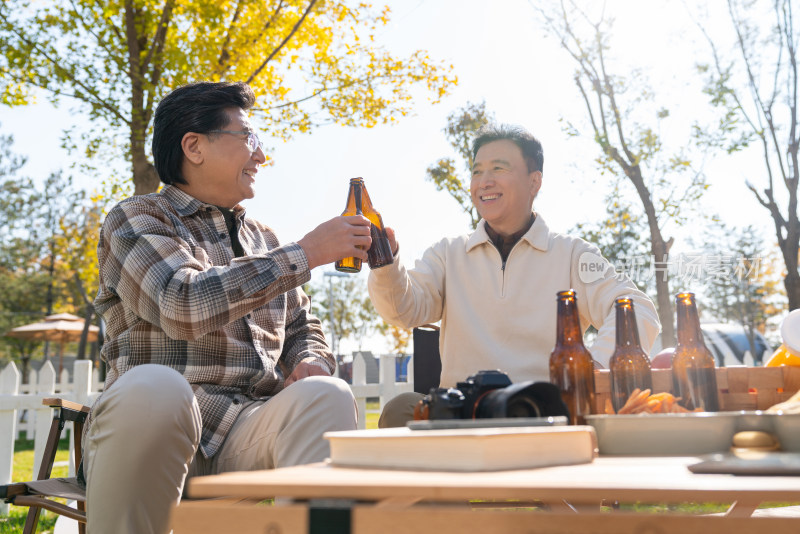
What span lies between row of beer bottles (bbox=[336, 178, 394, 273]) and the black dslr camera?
48.6 inches

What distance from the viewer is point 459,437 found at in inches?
33.4

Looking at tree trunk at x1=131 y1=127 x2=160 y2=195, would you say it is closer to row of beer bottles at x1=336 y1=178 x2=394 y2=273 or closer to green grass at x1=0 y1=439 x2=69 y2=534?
green grass at x1=0 y1=439 x2=69 y2=534

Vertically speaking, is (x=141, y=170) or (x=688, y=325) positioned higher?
(x=141, y=170)

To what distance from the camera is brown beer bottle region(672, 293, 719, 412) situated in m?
1.67

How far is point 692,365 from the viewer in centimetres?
167

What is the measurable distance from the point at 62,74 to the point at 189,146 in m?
4.99

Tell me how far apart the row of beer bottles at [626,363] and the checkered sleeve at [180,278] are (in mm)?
826

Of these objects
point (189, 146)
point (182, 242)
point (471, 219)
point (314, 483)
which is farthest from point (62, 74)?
point (471, 219)

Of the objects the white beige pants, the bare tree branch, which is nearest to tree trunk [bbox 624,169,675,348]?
the bare tree branch

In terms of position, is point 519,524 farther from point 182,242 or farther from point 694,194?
point 694,194

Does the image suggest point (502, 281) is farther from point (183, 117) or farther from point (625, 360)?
point (183, 117)

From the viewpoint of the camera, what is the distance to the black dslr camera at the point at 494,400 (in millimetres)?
1132

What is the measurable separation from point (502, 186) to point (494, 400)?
2.21 metres

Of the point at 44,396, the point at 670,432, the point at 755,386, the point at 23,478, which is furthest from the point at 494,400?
the point at 23,478
